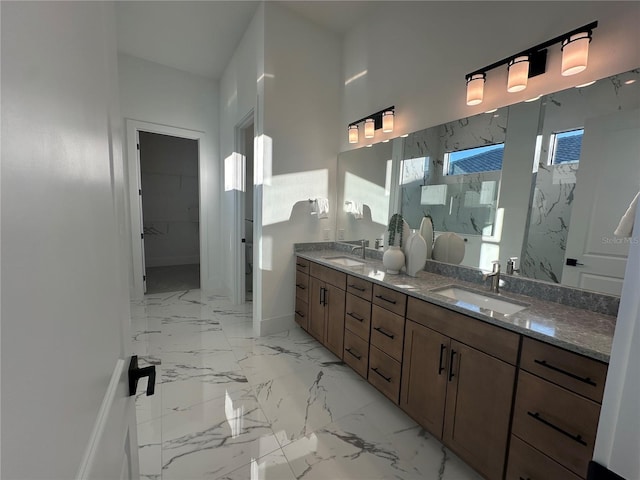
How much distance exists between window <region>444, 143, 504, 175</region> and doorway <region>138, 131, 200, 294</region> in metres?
4.97

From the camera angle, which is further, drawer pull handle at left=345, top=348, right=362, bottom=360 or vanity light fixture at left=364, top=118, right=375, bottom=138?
vanity light fixture at left=364, top=118, right=375, bottom=138

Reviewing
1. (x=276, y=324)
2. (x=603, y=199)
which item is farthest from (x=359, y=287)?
(x=603, y=199)

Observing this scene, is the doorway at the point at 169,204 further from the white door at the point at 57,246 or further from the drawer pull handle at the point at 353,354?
the white door at the point at 57,246

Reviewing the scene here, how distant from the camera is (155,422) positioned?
1.75 metres

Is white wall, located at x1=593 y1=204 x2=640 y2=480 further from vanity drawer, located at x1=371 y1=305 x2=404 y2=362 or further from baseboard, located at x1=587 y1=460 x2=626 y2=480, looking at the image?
vanity drawer, located at x1=371 y1=305 x2=404 y2=362

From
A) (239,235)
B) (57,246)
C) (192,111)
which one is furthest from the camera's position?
(192,111)

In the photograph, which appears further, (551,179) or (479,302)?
(479,302)

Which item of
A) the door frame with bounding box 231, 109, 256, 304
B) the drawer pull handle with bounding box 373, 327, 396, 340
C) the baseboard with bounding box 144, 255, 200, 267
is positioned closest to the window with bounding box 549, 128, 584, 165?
the drawer pull handle with bounding box 373, 327, 396, 340

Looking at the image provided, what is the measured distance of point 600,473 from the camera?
0.57m

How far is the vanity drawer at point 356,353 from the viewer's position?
210cm

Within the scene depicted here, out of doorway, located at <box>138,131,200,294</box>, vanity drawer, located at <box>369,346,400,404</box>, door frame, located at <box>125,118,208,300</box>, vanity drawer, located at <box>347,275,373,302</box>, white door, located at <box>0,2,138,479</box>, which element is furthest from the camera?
doorway, located at <box>138,131,200,294</box>

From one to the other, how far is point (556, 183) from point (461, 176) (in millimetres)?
578

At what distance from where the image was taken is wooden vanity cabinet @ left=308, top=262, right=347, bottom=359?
237 centimetres

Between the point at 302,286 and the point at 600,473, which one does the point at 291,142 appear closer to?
the point at 302,286
